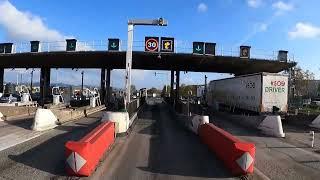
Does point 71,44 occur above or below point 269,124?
above

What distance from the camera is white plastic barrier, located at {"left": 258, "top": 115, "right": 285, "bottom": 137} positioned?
2517cm

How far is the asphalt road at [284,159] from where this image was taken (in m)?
13.7

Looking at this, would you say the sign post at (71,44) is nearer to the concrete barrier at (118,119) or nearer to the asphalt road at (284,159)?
the concrete barrier at (118,119)

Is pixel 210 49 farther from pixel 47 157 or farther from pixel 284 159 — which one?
pixel 47 157

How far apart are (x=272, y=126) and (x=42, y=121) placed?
1248 cm

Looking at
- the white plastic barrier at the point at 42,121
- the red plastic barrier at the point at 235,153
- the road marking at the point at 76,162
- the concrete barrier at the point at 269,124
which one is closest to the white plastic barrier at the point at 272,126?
the concrete barrier at the point at 269,124

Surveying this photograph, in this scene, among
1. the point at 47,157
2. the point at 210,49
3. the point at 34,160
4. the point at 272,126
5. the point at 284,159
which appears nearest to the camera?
the point at 34,160

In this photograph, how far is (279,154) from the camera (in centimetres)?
1802

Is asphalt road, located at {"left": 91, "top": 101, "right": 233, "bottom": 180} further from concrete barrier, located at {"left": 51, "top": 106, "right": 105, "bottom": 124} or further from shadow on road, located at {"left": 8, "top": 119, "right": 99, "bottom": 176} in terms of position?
concrete barrier, located at {"left": 51, "top": 106, "right": 105, "bottom": 124}

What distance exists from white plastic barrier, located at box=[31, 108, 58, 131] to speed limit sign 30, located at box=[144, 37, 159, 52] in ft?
74.9

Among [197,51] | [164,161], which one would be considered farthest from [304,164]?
[197,51]

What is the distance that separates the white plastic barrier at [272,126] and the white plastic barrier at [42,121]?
39.5 feet

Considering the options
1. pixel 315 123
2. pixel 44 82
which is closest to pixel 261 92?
pixel 315 123

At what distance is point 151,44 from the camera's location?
161 ft
